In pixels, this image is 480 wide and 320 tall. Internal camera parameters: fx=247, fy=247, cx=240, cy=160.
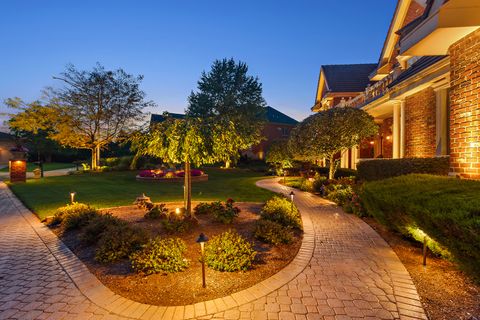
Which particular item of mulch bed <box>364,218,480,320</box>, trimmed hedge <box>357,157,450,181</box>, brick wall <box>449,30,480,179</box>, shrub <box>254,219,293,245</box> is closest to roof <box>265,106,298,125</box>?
trimmed hedge <box>357,157,450,181</box>

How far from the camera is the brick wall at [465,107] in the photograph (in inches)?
148

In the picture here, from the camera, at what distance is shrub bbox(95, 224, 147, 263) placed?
14.7 ft

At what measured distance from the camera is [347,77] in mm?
22812

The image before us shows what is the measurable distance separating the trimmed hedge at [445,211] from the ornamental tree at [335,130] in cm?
805

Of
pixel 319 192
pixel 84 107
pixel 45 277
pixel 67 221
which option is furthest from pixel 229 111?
pixel 45 277

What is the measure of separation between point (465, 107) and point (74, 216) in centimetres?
865

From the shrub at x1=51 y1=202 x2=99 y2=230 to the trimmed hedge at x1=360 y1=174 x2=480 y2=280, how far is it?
6.96 meters

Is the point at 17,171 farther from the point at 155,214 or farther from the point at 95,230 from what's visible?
the point at 95,230

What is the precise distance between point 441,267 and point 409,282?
97 centimetres

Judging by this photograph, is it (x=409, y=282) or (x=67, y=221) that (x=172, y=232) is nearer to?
(x=67, y=221)

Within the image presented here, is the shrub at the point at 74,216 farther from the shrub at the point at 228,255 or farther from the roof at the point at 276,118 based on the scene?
the roof at the point at 276,118

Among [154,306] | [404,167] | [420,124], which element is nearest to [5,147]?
[154,306]

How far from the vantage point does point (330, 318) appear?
9.51 feet

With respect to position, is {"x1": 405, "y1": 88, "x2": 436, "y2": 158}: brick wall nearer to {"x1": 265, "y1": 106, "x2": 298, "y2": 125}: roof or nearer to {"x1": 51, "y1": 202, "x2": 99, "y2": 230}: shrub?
{"x1": 51, "y1": 202, "x2": 99, "y2": 230}: shrub
